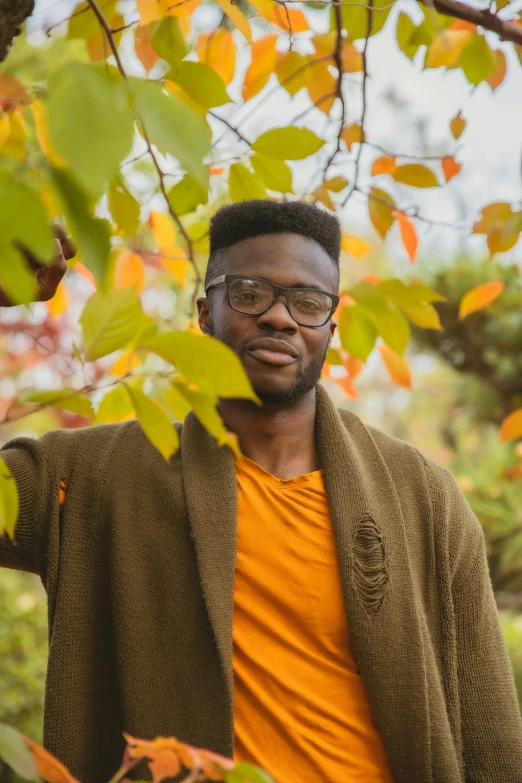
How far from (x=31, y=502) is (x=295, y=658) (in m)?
0.57

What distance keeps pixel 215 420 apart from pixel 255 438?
37.9 inches

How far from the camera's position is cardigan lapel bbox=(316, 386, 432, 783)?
4.91 feet

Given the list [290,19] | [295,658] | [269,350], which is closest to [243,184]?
[269,350]

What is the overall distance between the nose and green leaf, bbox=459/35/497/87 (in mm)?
572

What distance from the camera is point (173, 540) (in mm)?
1584

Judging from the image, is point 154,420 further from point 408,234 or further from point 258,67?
point 408,234

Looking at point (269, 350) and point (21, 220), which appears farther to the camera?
point (269, 350)

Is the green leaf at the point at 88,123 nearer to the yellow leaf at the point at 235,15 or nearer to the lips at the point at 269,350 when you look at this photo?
the yellow leaf at the point at 235,15

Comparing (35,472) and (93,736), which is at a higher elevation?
(35,472)

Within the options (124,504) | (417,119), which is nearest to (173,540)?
(124,504)

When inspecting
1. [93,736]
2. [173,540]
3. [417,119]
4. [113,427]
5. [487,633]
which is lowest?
[93,736]

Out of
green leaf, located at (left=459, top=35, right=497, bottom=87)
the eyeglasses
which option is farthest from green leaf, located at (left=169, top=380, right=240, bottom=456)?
green leaf, located at (left=459, top=35, right=497, bottom=87)

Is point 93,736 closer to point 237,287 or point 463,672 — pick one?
point 463,672

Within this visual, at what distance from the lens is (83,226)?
0.54 meters
